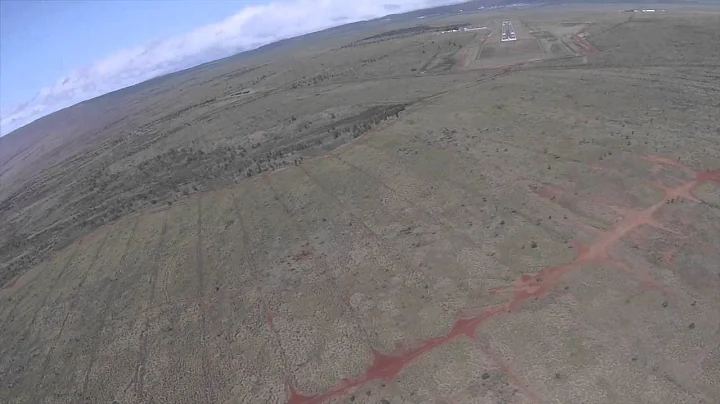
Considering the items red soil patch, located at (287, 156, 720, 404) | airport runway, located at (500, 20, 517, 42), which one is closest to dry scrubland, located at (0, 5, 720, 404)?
red soil patch, located at (287, 156, 720, 404)

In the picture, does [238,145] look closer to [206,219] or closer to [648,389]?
[206,219]

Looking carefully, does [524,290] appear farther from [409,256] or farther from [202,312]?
[202,312]

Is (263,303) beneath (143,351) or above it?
beneath

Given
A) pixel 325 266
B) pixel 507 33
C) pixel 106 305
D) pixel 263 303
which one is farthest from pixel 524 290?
pixel 507 33

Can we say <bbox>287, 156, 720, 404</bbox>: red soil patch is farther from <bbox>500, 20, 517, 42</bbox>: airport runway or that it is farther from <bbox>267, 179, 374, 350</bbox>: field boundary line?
<bbox>500, 20, 517, 42</bbox>: airport runway

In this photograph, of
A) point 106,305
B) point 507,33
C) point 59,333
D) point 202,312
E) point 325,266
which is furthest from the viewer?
point 507,33

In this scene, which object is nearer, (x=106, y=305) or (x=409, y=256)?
(x=409, y=256)

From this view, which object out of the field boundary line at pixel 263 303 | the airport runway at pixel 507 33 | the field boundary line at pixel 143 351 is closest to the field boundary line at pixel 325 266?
the field boundary line at pixel 263 303

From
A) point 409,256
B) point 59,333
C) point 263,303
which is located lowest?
point 409,256

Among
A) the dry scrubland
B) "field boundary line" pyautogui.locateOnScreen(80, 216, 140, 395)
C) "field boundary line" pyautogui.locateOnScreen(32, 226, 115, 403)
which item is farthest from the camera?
"field boundary line" pyautogui.locateOnScreen(80, 216, 140, 395)
